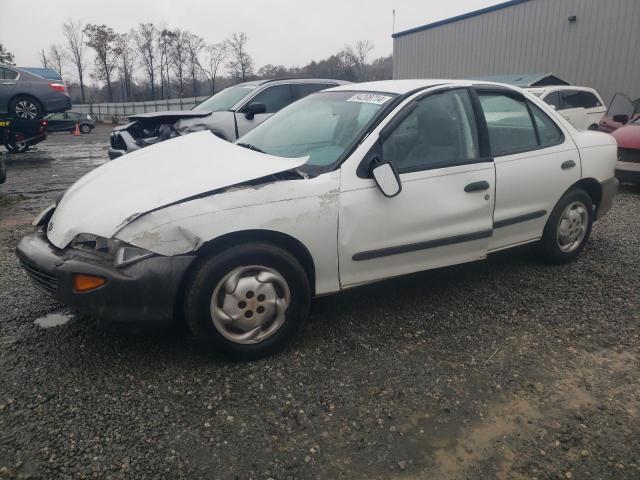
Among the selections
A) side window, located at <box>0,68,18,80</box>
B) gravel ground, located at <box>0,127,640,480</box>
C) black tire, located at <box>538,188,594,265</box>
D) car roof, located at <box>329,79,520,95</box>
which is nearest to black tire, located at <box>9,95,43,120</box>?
side window, located at <box>0,68,18,80</box>

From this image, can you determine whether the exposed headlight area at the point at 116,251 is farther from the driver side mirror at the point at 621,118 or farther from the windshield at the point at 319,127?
the driver side mirror at the point at 621,118

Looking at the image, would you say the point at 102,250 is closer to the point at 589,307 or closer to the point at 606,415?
the point at 606,415

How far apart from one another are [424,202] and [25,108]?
45.8 feet

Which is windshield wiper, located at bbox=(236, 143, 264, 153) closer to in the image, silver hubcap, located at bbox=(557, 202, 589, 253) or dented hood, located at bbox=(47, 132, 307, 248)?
dented hood, located at bbox=(47, 132, 307, 248)

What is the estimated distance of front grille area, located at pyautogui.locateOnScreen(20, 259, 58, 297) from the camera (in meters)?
2.67

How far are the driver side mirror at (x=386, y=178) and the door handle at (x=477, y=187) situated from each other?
2.19ft

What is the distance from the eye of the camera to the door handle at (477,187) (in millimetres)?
3413

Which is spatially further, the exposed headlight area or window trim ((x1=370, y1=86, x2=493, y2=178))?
window trim ((x1=370, y1=86, x2=493, y2=178))

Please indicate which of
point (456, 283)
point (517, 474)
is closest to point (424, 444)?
point (517, 474)

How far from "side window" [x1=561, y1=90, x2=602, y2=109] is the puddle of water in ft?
34.6

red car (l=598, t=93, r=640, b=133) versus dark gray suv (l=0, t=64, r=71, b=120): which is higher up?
dark gray suv (l=0, t=64, r=71, b=120)

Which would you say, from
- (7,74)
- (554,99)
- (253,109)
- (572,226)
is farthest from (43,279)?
(7,74)

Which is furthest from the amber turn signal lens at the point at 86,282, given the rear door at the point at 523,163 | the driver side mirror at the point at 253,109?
the driver side mirror at the point at 253,109

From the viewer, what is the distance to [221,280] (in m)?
2.69
